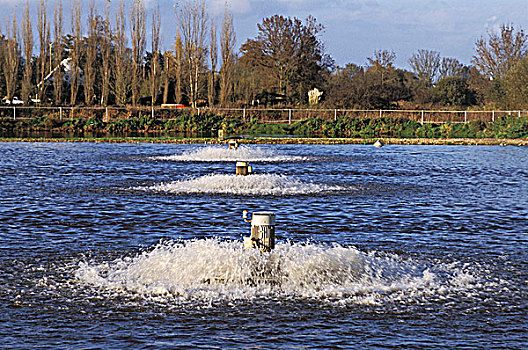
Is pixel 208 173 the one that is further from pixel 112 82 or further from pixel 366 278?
pixel 112 82

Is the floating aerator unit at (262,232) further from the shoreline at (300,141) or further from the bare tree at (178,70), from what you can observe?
the bare tree at (178,70)

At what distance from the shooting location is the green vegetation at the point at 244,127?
50.8 metres

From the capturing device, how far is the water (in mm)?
7941

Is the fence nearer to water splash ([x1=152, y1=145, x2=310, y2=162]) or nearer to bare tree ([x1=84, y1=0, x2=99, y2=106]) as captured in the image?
bare tree ([x1=84, y1=0, x2=99, y2=106])

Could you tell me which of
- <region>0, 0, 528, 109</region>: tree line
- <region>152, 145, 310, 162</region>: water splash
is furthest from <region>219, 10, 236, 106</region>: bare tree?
<region>152, 145, 310, 162</region>: water splash

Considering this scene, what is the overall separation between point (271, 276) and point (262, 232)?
573 mm

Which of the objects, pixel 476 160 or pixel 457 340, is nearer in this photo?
pixel 457 340

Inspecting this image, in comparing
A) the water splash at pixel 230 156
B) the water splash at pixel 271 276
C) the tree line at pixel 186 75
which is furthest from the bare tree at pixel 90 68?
the water splash at pixel 271 276

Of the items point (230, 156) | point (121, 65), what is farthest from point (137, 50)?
point (230, 156)

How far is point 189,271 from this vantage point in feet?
32.5

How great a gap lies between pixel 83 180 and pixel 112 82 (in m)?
44.1

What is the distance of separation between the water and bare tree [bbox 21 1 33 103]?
138ft

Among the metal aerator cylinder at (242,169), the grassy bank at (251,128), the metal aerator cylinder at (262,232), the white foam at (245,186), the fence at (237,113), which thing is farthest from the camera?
the fence at (237,113)

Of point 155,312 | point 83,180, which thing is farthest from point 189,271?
point 83,180
